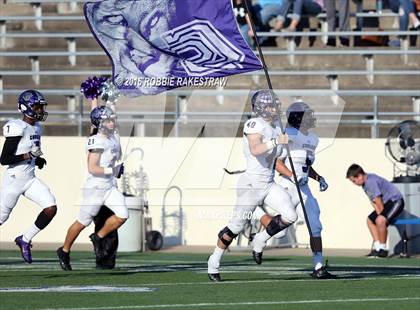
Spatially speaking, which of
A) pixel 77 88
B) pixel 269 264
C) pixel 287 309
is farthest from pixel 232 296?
pixel 77 88

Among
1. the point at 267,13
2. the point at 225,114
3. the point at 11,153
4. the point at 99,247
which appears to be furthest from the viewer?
the point at 267,13

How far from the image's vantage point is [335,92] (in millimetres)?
19516

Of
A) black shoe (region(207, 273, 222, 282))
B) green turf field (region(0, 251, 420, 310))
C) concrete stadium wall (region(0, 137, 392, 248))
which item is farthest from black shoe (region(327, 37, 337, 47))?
black shoe (region(207, 273, 222, 282))

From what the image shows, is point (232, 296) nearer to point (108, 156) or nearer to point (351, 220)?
point (108, 156)

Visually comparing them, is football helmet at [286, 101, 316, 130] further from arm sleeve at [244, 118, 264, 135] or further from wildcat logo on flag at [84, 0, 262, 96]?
arm sleeve at [244, 118, 264, 135]

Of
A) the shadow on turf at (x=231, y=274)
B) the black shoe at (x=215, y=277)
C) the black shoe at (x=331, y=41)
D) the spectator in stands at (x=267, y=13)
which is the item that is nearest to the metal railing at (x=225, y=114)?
the black shoe at (x=331, y=41)

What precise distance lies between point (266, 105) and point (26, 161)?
2.75 m

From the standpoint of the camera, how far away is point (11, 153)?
13461 millimetres

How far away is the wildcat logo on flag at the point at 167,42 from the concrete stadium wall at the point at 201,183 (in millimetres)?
4569

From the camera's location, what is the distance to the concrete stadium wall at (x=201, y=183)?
18.5m

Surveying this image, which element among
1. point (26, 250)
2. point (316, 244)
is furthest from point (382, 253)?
point (26, 250)

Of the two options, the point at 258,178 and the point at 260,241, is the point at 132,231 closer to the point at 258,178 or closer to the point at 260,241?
the point at 260,241

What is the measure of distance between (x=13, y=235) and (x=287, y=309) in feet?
33.3

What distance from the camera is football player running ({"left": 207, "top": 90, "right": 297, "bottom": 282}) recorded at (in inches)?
484
